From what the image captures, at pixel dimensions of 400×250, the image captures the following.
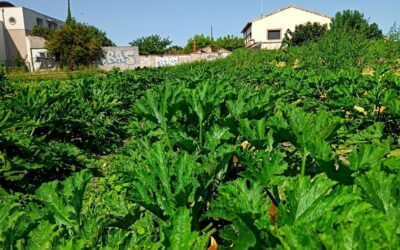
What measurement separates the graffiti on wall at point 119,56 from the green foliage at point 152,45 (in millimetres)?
19515

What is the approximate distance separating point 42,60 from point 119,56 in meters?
9.62

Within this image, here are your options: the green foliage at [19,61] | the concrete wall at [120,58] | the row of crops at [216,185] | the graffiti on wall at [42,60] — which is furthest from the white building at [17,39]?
the row of crops at [216,185]

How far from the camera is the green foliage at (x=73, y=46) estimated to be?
4606 centimetres

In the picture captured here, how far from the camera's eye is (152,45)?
69125 mm

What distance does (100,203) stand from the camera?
456 cm

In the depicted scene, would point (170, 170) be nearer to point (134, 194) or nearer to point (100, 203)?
point (134, 194)

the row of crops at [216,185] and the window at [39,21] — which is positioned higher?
the window at [39,21]

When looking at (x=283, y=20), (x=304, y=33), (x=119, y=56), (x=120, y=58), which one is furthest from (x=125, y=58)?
(x=283, y=20)

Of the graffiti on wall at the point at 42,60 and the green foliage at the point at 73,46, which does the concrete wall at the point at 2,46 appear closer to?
the graffiti on wall at the point at 42,60

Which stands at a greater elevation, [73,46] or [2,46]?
[2,46]

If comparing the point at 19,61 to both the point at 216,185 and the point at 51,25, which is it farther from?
the point at 216,185

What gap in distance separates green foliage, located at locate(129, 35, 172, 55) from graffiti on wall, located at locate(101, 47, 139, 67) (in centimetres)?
1951

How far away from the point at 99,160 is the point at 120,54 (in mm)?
43269

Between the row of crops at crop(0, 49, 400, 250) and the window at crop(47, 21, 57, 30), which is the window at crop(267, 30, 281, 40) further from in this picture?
the row of crops at crop(0, 49, 400, 250)
